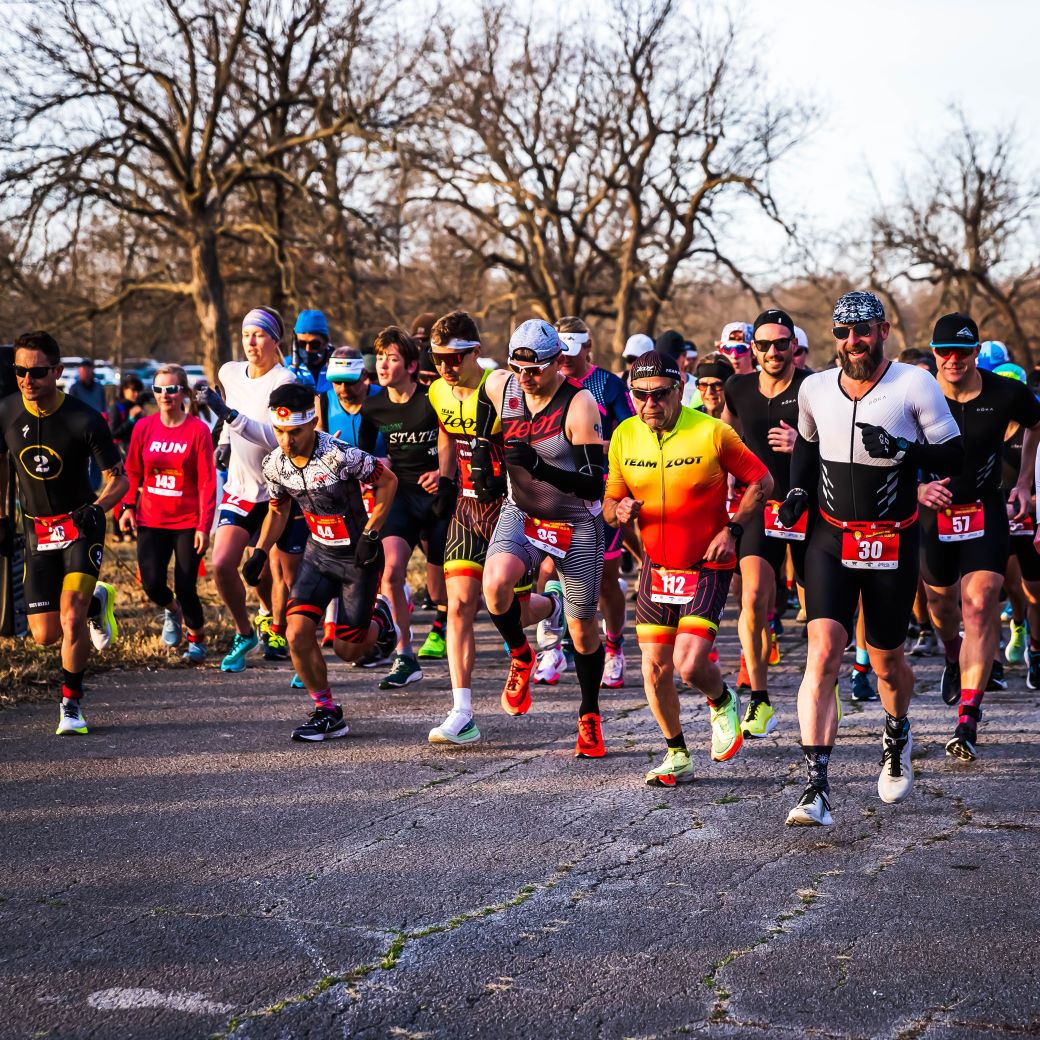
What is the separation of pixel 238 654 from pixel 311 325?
296 cm

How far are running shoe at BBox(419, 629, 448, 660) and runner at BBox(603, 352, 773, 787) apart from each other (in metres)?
3.99

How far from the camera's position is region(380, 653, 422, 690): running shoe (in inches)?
364

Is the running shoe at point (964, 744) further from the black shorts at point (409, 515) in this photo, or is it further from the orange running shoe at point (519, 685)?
the black shorts at point (409, 515)

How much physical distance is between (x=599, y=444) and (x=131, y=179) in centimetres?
1884

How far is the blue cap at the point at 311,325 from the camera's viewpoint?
1139cm

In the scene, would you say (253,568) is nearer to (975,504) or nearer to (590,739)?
(590,739)

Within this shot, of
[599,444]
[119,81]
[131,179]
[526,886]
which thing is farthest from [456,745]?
[131,179]

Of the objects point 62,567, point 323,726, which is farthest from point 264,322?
point 323,726

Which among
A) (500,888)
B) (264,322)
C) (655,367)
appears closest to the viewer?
(500,888)

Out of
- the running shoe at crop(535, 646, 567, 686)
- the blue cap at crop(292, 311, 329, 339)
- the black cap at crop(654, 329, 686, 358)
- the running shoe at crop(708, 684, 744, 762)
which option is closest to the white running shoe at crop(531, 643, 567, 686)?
the running shoe at crop(535, 646, 567, 686)

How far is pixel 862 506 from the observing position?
243 inches

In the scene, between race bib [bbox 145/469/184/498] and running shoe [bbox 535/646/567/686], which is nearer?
running shoe [bbox 535/646/567/686]

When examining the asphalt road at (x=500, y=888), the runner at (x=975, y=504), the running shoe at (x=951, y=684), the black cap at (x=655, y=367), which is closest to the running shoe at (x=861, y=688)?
the running shoe at (x=951, y=684)

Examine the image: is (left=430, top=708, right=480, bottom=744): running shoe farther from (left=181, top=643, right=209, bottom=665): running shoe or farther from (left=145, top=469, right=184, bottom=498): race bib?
(left=145, top=469, right=184, bottom=498): race bib
